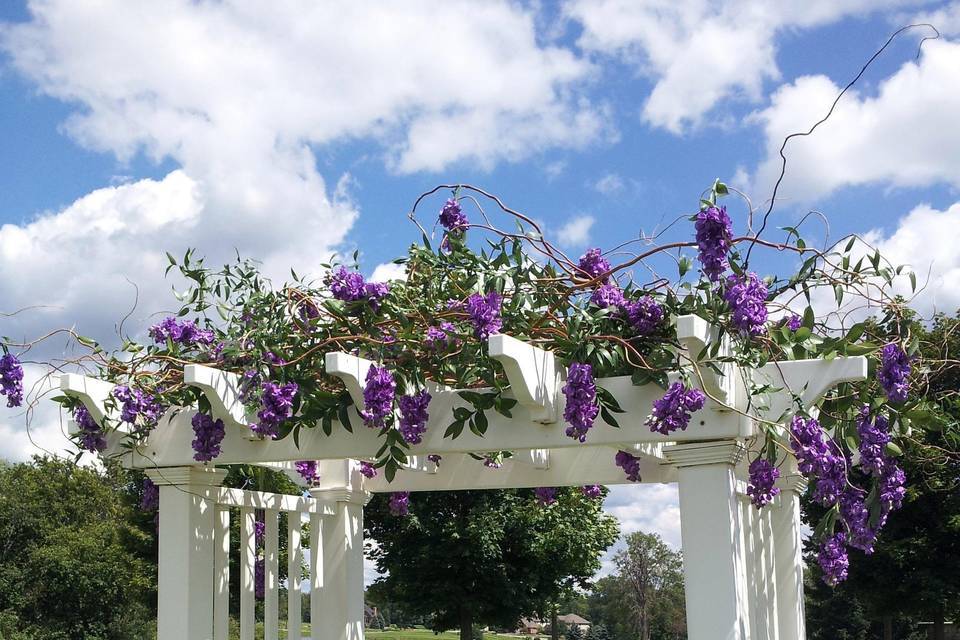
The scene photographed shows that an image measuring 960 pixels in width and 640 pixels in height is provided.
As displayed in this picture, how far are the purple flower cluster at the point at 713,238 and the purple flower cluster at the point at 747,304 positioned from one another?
0.15 metres

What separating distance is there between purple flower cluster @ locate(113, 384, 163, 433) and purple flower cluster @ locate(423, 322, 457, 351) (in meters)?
1.64

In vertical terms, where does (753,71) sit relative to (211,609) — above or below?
above

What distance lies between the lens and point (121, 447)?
518 cm

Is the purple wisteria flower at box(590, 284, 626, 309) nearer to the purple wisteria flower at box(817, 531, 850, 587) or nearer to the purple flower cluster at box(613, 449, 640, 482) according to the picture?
the purple wisteria flower at box(817, 531, 850, 587)

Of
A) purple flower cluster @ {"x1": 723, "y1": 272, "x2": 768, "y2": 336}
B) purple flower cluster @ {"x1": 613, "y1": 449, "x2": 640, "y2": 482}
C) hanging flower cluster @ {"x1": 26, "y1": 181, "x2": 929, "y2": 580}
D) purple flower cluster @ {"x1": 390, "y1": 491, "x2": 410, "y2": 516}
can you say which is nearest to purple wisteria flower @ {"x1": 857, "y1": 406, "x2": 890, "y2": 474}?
hanging flower cluster @ {"x1": 26, "y1": 181, "x2": 929, "y2": 580}

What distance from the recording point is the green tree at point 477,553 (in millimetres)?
16156

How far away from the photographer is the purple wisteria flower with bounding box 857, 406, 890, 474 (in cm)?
426

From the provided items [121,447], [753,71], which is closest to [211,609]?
[121,447]

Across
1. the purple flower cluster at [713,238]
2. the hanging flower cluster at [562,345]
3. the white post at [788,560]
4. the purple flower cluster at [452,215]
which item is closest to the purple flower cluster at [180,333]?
the hanging flower cluster at [562,345]

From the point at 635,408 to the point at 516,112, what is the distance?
73.8 inches

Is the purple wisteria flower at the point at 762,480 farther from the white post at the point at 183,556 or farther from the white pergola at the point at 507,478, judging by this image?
the white post at the point at 183,556

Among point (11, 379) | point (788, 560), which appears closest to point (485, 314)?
point (11, 379)

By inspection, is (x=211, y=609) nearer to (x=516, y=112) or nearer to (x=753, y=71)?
(x=516, y=112)

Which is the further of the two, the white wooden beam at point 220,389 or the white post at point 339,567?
the white post at point 339,567
